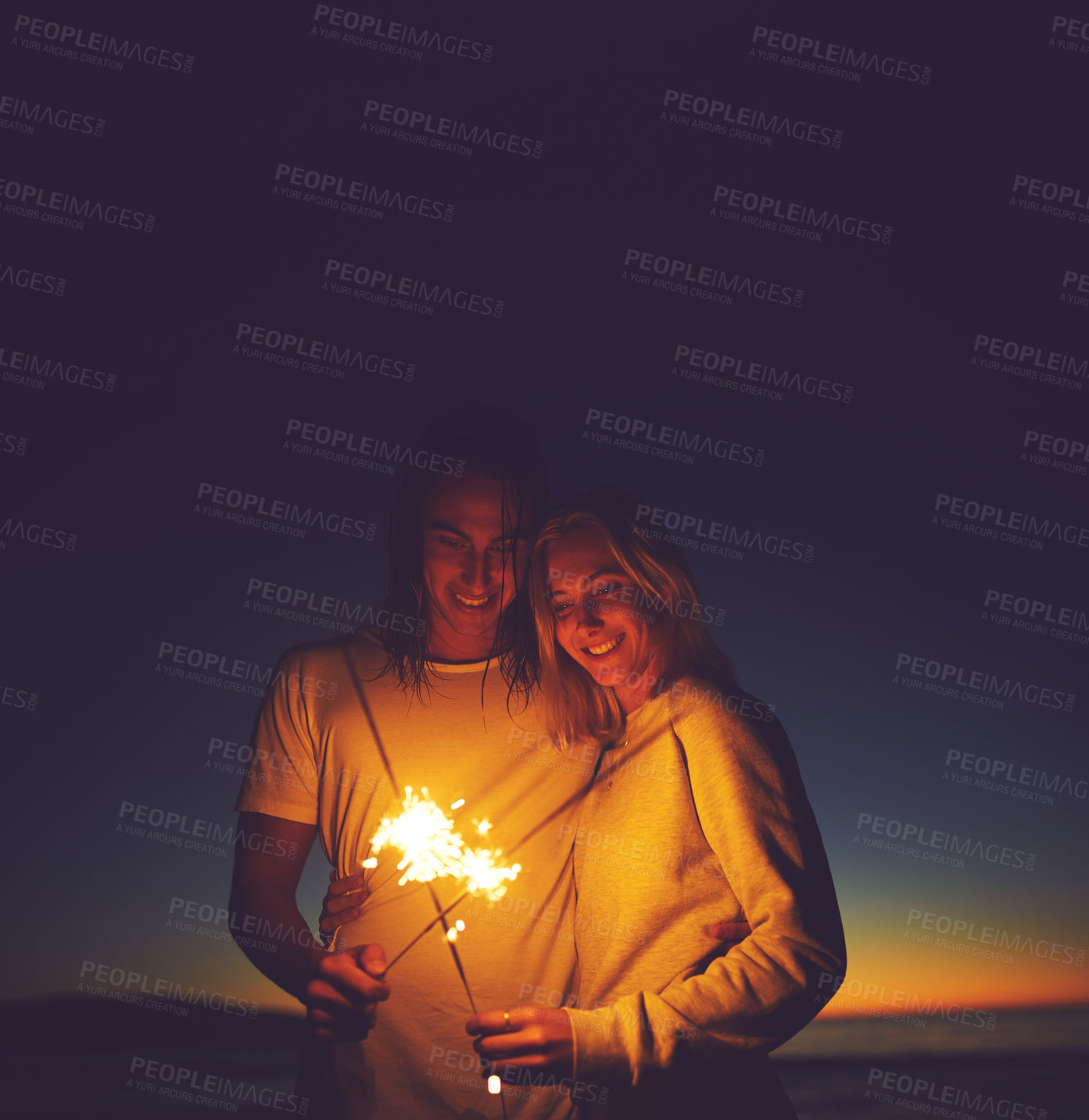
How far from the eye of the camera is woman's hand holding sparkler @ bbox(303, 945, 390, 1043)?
2543 mm

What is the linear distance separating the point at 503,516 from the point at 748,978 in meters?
1.68

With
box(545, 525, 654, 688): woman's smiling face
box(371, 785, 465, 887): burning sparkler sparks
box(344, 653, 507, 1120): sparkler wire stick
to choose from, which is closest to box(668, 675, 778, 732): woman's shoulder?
box(545, 525, 654, 688): woman's smiling face

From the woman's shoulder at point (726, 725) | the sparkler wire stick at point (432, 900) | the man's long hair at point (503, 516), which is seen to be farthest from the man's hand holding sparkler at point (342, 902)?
the woman's shoulder at point (726, 725)

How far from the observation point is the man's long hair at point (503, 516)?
3102 millimetres

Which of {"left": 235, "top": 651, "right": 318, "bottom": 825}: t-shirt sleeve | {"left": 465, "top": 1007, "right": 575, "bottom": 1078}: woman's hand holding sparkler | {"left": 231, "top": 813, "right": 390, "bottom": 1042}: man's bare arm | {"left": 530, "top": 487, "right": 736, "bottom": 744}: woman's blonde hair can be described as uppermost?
{"left": 530, "top": 487, "right": 736, "bottom": 744}: woman's blonde hair

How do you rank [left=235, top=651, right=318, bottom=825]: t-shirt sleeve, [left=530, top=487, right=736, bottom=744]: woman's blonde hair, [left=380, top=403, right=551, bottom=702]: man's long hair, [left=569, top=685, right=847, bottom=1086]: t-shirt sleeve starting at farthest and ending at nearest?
[left=380, top=403, right=551, bottom=702]: man's long hair < [left=235, top=651, right=318, bottom=825]: t-shirt sleeve < [left=530, top=487, right=736, bottom=744]: woman's blonde hair < [left=569, top=685, right=847, bottom=1086]: t-shirt sleeve

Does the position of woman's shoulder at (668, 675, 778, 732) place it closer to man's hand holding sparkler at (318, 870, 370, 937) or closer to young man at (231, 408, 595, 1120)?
young man at (231, 408, 595, 1120)

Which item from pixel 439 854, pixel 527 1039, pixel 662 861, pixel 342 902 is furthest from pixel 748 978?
pixel 342 902

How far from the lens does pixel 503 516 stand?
3117 millimetres

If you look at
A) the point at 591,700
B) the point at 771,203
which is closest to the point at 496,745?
the point at 591,700

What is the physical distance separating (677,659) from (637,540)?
415 mm

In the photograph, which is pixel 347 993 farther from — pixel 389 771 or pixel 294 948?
pixel 389 771

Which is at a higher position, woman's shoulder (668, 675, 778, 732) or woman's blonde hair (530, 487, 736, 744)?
woman's blonde hair (530, 487, 736, 744)

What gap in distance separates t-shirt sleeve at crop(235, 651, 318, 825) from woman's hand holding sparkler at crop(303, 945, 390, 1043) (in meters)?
0.52
